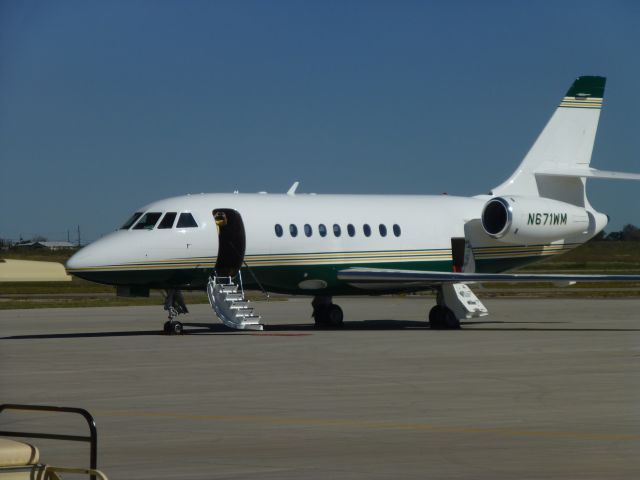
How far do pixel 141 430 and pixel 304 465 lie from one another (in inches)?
113

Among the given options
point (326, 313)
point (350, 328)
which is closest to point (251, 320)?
point (350, 328)

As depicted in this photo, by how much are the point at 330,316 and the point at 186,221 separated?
5.87 m

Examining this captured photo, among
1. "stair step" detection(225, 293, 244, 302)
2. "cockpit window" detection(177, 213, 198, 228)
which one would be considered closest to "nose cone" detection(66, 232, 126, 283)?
"cockpit window" detection(177, 213, 198, 228)

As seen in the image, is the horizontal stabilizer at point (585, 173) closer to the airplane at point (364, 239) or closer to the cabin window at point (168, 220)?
the airplane at point (364, 239)

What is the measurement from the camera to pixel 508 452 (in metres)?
11.4

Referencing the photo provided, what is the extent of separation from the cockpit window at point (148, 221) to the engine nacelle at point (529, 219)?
31.8 ft

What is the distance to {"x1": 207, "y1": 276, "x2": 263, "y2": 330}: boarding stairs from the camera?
28406 mm

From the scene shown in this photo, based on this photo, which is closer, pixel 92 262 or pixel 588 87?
pixel 92 262

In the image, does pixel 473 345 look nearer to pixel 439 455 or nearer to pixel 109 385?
pixel 109 385

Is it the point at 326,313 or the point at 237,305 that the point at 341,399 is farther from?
the point at 326,313

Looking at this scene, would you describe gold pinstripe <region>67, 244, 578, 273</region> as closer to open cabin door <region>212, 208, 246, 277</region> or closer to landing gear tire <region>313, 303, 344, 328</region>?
open cabin door <region>212, 208, 246, 277</region>

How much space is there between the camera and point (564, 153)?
36094 mm

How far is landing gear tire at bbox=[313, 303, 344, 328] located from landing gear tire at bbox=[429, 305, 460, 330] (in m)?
2.56

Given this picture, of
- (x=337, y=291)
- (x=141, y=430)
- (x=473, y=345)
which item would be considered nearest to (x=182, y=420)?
(x=141, y=430)
